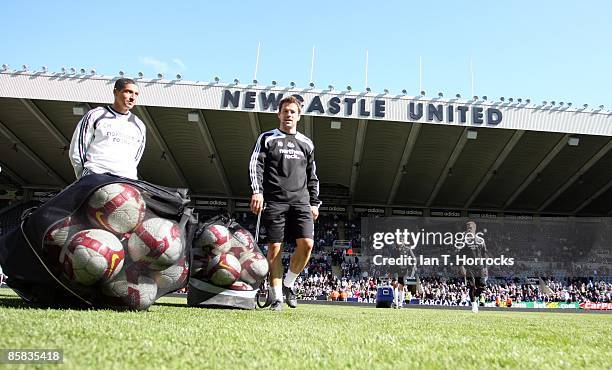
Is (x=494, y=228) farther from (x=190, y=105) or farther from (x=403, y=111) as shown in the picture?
(x=190, y=105)

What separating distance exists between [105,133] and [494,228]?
23165mm

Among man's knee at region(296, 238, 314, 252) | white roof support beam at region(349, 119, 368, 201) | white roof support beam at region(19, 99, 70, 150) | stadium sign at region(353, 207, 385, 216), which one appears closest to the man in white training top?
man's knee at region(296, 238, 314, 252)

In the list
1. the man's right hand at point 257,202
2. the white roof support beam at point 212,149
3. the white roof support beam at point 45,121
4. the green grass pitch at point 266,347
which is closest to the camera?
the green grass pitch at point 266,347

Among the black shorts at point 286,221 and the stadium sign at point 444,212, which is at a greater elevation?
the stadium sign at point 444,212

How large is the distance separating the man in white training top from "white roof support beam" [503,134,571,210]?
83.0 feet

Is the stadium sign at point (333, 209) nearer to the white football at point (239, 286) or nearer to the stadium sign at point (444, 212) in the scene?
the stadium sign at point (444, 212)

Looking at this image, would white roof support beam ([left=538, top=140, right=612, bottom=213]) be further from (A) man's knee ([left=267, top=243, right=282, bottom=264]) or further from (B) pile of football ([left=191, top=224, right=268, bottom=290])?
(B) pile of football ([left=191, top=224, right=268, bottom=290])

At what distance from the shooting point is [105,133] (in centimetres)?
436

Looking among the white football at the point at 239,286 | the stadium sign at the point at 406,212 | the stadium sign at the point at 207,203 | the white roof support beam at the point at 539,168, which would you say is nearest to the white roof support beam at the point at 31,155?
the stadium sign at the point at 207,203

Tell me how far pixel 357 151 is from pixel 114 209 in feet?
78.2

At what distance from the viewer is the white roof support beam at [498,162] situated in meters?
25.0

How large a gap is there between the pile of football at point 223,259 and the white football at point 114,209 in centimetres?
190

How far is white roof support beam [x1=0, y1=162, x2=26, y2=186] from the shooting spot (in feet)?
98.9

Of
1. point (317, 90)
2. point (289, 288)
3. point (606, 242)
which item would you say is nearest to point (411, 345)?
point (289, 288)
